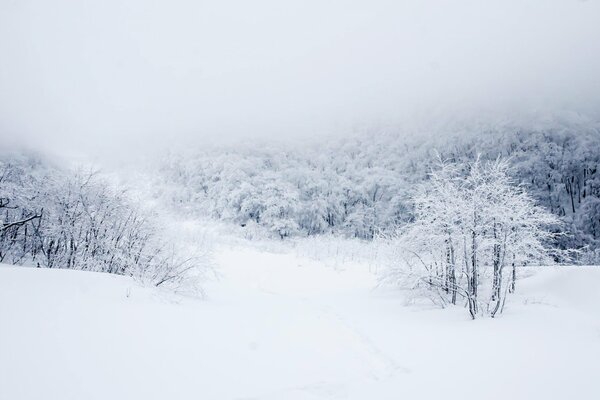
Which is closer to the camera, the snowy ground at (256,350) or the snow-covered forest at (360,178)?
the snowy ground at (256,350)

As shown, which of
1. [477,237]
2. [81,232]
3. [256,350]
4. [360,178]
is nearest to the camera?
[256,350]

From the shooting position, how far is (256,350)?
6203 mm

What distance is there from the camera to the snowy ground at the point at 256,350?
4.07 meters

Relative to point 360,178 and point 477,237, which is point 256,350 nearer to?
point 477,237

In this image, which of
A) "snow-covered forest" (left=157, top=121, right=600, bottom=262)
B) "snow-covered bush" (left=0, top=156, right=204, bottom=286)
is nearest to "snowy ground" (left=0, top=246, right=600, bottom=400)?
"snow-covered bush" (left=0, top=156, right=204, bottom=286)

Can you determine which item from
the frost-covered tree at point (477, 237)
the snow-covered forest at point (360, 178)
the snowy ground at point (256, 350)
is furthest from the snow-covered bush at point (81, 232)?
the snow-covered forest at point (360, 178)

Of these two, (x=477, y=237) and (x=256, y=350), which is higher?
(x=477, y=237)

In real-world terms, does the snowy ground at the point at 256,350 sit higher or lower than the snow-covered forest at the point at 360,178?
lower

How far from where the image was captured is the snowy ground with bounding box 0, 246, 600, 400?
4070 mm

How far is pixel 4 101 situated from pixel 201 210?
165ft

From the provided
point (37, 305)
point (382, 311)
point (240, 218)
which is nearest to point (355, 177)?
point (240, 218)

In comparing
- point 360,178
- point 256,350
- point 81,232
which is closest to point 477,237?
point 256,350

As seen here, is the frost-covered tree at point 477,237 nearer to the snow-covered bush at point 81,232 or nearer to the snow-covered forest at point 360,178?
the snow-covered bush at point 81,232

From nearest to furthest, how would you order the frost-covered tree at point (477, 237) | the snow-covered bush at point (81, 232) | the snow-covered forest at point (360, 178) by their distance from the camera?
the frost-covered tree at point (477, 237)
the snow-covered bush at point (81, 232)
the snow-covered forest at point (360, 178)
